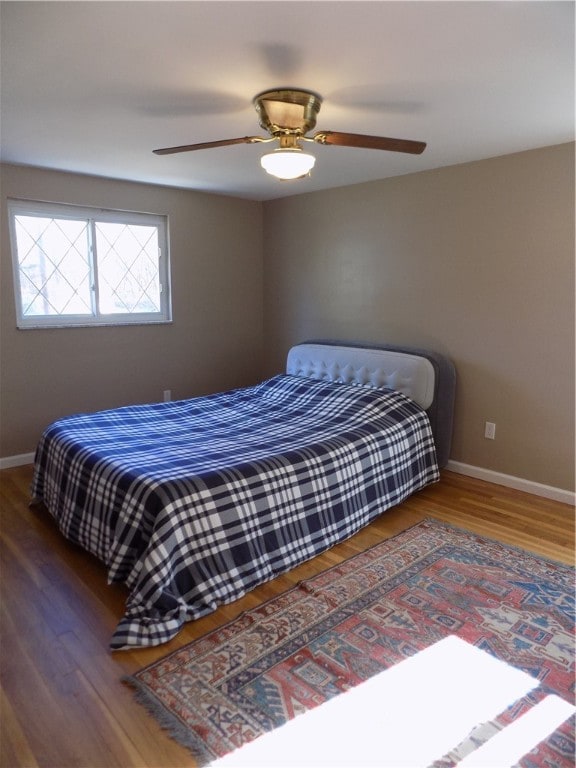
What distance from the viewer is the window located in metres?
3.61

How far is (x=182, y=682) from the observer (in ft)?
5.65

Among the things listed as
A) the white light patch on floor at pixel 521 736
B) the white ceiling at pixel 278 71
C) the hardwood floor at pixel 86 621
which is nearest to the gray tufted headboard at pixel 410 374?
the hardwood floor at pixel 86 621

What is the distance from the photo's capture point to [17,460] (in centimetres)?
369

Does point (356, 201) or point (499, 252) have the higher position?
point (356, 201)

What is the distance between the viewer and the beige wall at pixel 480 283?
3025 mm

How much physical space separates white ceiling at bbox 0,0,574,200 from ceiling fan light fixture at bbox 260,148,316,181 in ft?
0.84

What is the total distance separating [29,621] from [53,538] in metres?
0.72

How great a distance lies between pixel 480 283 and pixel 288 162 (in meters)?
1.82

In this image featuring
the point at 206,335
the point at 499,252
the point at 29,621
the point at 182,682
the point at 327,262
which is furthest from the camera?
the point at 206,335

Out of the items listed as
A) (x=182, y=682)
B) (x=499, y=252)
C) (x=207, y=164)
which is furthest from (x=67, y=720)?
(x=499, y=252)

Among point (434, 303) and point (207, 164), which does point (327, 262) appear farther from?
point (207, 164)

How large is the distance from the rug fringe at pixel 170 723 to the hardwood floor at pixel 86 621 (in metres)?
0.02

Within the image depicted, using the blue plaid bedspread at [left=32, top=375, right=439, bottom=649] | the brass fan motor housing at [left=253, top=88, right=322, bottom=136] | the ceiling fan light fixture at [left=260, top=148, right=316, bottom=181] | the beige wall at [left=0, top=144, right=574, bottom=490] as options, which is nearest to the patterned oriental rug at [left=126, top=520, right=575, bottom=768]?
the blue plaid bedspread at [left=32, top=375, right=439, bottom=649]

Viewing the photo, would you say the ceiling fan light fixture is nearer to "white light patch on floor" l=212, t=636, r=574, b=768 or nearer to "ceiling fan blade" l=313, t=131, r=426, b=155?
"ceiling fan blade" l=313, t=131, r=426, b=155
